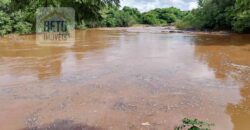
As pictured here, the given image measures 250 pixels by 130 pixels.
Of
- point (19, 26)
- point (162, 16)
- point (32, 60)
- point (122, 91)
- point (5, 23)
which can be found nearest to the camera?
point (122, 91)

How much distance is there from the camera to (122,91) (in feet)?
24.5

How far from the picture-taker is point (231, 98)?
689 centimetres

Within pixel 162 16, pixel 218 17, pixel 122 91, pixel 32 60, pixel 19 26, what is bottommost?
pixel 122 91

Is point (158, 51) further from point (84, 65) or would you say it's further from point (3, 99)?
point (3, 99)

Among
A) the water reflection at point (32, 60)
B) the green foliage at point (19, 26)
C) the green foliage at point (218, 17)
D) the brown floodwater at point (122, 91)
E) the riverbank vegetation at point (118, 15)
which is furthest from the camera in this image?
the green foliage at point (218, 17)

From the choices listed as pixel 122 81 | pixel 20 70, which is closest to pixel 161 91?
pixel 122 81

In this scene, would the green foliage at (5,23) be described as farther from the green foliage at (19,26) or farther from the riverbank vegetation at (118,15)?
the green foliage at (19,26)

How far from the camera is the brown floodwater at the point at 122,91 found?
5.59 metres

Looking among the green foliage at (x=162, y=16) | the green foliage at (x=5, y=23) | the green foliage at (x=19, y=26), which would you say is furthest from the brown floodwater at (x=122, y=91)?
the green foliage at (x=162, y=16)

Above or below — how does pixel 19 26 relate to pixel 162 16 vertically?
below

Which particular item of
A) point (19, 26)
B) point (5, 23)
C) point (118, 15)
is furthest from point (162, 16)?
point (5, 23)

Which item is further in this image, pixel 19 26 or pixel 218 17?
pixel 218 17

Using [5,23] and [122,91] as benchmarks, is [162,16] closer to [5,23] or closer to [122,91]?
[5,23]

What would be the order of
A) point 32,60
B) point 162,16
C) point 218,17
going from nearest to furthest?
point 32,60, point 218,17, point 162,16
